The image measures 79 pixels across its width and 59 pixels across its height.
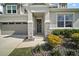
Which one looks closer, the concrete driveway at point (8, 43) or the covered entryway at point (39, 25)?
the concrete driveway at point (8, 43)

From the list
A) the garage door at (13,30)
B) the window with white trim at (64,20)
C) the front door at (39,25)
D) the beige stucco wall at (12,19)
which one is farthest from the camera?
the window with white trim at (64,20)

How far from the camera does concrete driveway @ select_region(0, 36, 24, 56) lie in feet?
21.2

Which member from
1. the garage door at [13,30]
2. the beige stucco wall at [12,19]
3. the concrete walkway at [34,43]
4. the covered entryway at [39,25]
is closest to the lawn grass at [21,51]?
the concrete walkway at [34,43]

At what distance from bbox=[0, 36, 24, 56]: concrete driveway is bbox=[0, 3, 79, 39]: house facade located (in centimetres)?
26

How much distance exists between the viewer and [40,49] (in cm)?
611

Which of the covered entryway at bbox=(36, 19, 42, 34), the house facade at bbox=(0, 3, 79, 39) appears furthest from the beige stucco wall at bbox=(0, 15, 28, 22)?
the covered entryway at bbox=(36, 19, 42, 34)

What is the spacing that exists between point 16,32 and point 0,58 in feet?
11.0

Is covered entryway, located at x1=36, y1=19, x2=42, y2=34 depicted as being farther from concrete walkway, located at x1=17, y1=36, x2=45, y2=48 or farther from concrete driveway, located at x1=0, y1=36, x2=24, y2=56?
concrete driveway, located at x1=0, y1=36, x2=24, y2=56

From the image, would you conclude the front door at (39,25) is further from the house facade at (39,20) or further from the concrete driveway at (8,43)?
the concrete driveway at (8,43)

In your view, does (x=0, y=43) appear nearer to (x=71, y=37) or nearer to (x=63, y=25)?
(x=71, y=37)

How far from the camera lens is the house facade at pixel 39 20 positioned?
7.75 meters

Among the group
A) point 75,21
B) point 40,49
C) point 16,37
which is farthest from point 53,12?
point 40,49

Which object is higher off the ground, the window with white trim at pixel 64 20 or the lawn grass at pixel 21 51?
the window with white trim at pixel 64 20

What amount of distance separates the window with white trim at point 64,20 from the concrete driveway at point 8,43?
412 centimetres
